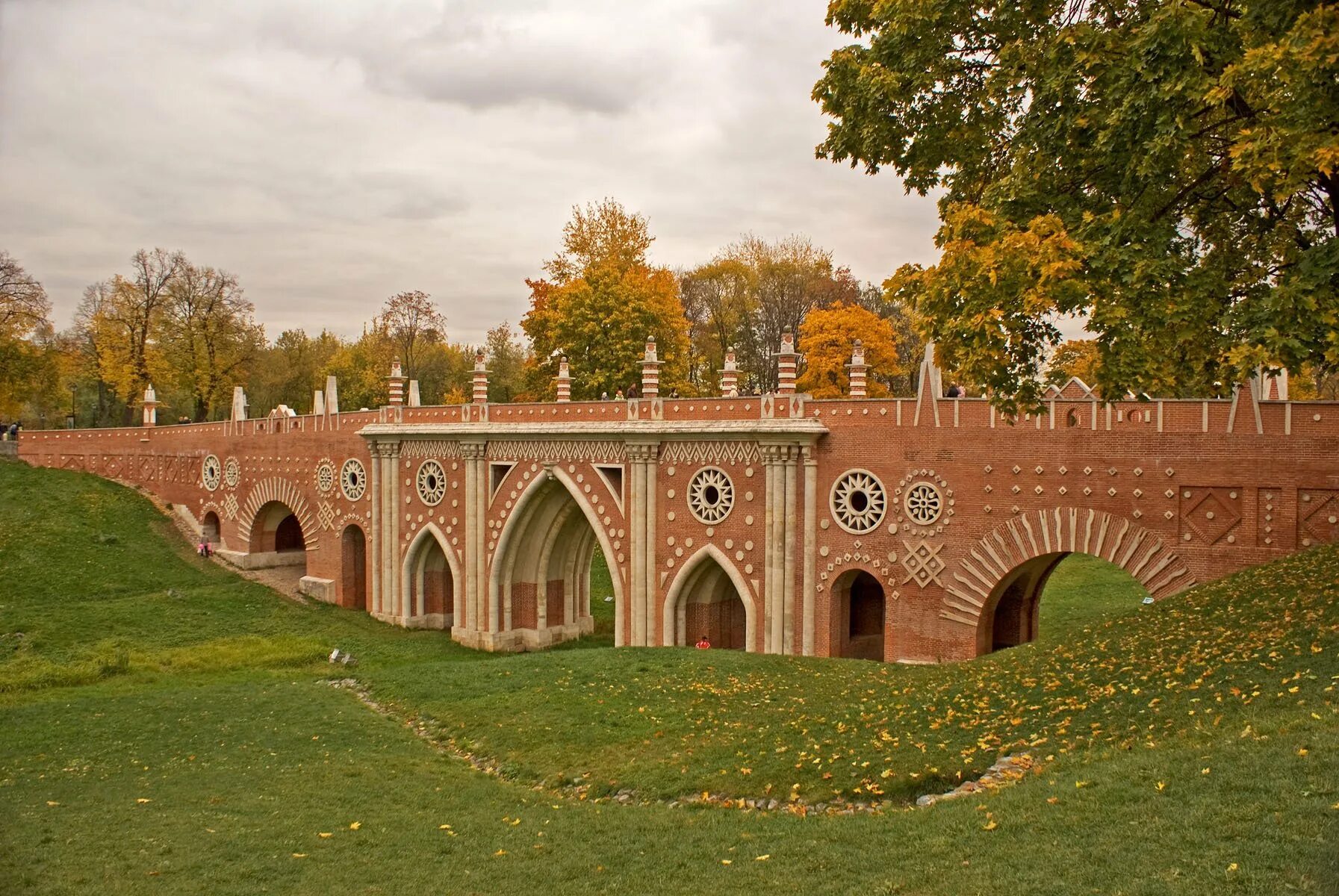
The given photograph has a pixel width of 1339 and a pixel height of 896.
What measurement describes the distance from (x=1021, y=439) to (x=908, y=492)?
245cm

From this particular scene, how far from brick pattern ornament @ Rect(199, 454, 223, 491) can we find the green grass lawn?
17642 mm

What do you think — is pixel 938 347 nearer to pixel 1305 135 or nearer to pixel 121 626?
pixel 1305 135

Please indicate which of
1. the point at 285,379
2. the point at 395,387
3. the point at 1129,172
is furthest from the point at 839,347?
the point at 285,379

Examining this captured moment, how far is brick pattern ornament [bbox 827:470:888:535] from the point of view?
21.0 m

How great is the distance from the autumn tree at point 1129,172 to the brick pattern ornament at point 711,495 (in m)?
10.6

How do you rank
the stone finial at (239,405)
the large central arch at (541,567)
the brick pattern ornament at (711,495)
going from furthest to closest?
the stone finial at (239,405)
the large central arch at (541,567)
the brick pattern ornament at (711,495)

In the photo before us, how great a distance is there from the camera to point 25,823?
38.9 ft

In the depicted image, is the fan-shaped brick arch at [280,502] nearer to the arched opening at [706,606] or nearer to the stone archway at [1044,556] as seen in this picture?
the arched opening at [706,606]

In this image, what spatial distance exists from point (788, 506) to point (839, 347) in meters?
16.6

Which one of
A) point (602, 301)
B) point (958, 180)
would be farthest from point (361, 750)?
point (602, 301)

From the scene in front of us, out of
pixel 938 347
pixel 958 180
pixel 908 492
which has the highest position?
pixel 958 180

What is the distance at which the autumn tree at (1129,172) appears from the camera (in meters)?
9.66

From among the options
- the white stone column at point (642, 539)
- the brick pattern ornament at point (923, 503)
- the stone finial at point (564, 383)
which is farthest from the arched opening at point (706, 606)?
the stone finial at point (564, 383)

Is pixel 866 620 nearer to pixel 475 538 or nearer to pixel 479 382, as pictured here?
pixel 475 538
